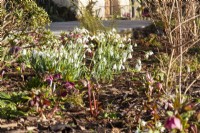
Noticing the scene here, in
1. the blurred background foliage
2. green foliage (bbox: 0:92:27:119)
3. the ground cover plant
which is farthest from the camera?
the blurred background foliage

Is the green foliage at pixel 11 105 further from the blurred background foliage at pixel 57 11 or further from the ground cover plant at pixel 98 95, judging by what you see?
the blurred background foliage at pixel 57 11

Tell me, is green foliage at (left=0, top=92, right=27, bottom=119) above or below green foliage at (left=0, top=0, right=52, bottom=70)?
below

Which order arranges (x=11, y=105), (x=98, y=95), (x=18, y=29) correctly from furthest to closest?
(x=18, y=29) < (x=98, y=95) < (x=11, y=105)

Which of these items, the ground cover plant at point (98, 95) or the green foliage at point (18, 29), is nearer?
the ground cover plant at point (98, 95)

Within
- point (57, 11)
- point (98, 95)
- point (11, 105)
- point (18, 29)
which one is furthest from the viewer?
point (57, 11)

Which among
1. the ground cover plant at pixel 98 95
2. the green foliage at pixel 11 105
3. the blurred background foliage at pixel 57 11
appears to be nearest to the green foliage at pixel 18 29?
the ground cover plant at pixel 98 95

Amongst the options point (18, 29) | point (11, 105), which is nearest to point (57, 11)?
point (18, 29)

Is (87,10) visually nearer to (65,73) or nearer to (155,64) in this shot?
(155,64)

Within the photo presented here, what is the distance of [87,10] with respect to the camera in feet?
34.7

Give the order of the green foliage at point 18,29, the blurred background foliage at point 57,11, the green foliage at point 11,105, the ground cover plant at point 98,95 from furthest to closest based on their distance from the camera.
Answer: the blurred background foliage at point 57,11, the green foliage at point 18,29, the green foliage at point 11,105, the ground cover plant at point 98,95

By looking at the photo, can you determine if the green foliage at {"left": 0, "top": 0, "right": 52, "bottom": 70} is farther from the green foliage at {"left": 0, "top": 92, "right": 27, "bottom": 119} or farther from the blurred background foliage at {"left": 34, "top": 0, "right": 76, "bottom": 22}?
the blurred background foliage at {"left": 34, "top": 0, "right": 76, "bottom": 22}

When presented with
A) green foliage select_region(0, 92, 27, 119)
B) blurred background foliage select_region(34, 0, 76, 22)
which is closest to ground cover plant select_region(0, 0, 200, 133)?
green foliage select_region(0, 92, 27, 119)

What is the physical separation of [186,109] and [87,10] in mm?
7180

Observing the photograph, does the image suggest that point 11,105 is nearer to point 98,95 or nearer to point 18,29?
point 98,95
